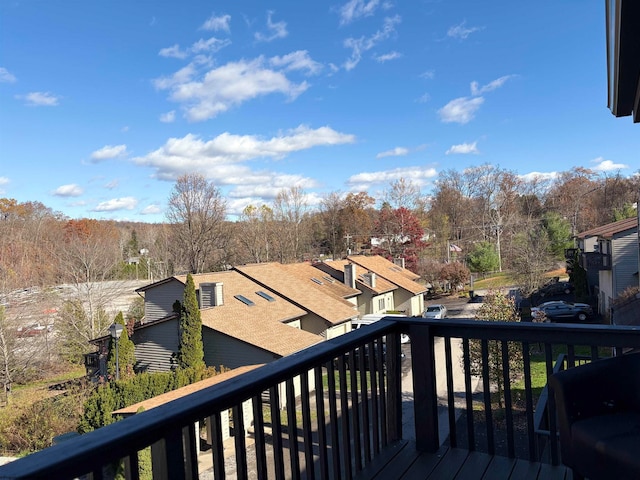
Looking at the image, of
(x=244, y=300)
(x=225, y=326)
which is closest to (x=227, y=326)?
(x=225, y=326)

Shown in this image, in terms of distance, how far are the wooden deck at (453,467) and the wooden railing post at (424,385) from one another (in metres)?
0.08

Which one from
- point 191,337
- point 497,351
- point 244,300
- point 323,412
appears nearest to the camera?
point 323,412

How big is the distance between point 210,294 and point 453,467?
45.7 ft

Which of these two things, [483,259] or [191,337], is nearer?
[191,337]

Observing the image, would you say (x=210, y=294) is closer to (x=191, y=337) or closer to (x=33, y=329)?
(x=191, y=337)

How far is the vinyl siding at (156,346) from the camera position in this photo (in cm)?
1458

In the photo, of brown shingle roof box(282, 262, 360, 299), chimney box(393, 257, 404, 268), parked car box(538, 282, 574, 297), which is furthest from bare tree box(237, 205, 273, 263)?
parked car box(538, 282, 574, 297)

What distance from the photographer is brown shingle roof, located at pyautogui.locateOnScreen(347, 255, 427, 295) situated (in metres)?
24.7

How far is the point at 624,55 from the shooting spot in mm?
2227

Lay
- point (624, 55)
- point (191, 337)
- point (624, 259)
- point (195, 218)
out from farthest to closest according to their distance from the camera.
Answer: point (195, 218) < point (624, 259) < point (191, 337) < point (624, 55)

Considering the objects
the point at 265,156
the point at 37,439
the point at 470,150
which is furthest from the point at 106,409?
the point at 470,150

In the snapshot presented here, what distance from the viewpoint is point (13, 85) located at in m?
21.2

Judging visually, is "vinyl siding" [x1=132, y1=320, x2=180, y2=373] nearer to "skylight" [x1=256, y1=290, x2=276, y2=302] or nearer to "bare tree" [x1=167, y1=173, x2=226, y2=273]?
"skylight" [x1=256, y1=290, x2=276, y2=302]

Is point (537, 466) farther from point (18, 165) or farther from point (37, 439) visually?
point (18, 165)
